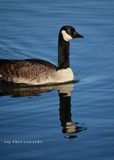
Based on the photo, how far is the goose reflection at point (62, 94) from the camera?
51.5 ft

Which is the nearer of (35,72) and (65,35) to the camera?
(35,72)

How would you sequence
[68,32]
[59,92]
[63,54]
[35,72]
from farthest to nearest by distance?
[63,54] < [68,32] < [35,72] < [59,92]

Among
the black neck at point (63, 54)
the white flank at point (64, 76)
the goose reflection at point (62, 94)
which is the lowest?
the goose reflection at point (62, 94)

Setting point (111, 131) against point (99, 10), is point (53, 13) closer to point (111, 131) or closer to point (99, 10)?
point (99, 10)

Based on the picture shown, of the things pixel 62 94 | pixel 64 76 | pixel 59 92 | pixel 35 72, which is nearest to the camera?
pixel 62 94

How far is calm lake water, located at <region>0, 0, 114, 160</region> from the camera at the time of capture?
1438cm

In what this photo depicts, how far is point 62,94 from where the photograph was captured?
19.0 meters

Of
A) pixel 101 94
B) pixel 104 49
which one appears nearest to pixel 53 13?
pixel 104 49

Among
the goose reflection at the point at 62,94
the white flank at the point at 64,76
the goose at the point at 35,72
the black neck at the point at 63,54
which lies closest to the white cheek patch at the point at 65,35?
the goose at the point at 35,72

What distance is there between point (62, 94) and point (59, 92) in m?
0.37

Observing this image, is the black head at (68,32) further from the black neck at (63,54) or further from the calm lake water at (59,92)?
the calm lake water at (59,92)

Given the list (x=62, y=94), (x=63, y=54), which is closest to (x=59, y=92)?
(x=62, y=94)

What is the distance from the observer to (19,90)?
19.8m

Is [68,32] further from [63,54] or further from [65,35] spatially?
[63,54]
